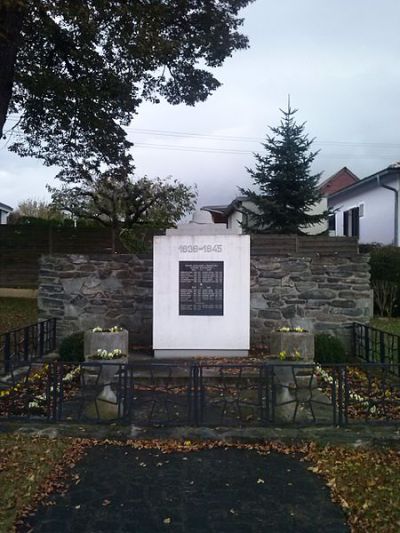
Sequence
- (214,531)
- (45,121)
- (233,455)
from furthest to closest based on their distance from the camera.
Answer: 1. (45,121)
2. (233,455)
3. (214,531)

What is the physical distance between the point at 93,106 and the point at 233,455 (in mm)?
9808

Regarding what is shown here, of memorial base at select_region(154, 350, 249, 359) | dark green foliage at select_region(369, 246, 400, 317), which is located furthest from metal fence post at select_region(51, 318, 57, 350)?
dark green foliage at select_region(369, 246, 400, 317)

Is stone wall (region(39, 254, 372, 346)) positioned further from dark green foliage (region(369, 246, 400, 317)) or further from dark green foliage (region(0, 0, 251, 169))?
dark green foliage (region(369, 246, 400, 317))

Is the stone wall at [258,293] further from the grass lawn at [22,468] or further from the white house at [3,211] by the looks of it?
the white house at [3,211]

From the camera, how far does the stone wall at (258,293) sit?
34.6ft

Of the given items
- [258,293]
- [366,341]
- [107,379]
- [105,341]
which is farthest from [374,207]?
[107,379]

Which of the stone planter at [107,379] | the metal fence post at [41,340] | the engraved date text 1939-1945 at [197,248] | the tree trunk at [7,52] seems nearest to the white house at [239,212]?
the engraved date text 1939-1945 at [197,248]

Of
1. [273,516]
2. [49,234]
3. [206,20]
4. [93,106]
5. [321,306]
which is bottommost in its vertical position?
[273,516]

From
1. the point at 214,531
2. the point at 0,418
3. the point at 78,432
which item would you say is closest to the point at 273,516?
the point at 214,531

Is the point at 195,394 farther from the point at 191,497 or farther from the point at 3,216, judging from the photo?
the point at 3,216

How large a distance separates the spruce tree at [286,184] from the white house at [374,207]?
7.76ft

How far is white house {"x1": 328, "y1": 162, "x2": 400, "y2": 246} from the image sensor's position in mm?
21297

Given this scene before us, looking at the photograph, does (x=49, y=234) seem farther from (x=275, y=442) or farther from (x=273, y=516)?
(x=273, y=516)

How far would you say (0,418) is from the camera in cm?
569
